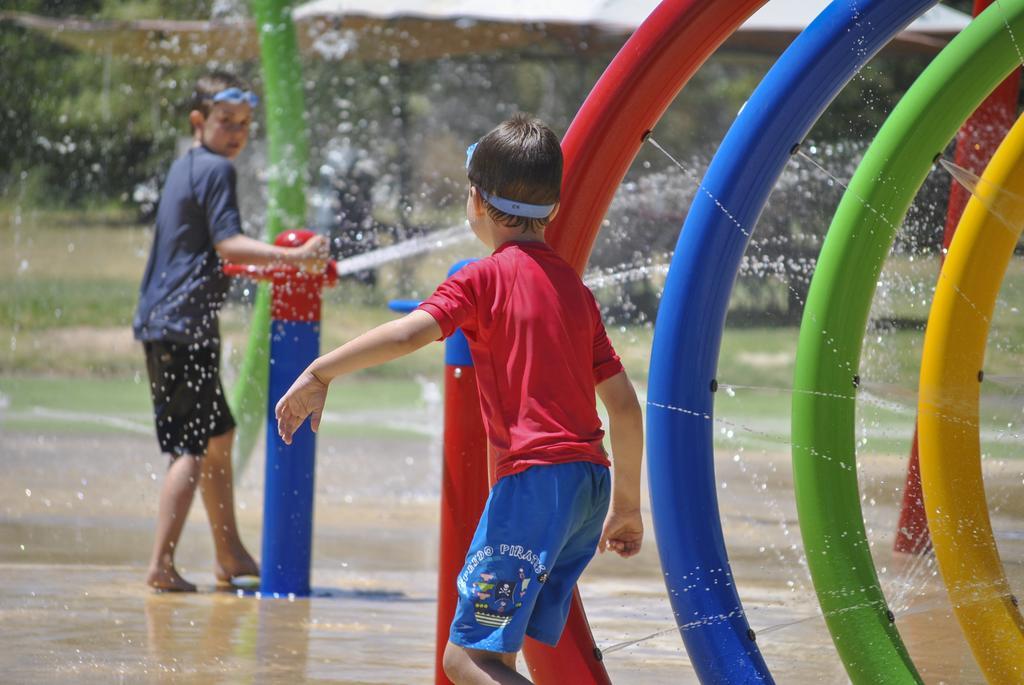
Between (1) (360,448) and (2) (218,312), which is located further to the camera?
(1) (360,448)

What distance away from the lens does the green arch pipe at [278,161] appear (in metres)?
7.75

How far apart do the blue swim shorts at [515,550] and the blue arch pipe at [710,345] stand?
1.52ft

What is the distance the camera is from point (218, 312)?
218 inches

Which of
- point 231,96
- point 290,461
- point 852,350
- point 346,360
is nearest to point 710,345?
point 852,350

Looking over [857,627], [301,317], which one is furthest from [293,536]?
[857,627]

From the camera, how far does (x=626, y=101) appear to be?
3398 millimetres

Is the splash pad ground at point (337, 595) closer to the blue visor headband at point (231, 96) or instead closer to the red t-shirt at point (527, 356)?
the red t-shirt at point (527, 356)

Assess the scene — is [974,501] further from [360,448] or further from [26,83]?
[26,83]

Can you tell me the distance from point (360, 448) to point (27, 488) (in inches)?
108

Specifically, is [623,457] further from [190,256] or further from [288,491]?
[190,256]

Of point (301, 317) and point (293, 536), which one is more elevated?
point (301, 317)

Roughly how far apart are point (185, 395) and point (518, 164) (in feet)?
9.34

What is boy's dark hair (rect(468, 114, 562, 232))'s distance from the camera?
295 centimetres

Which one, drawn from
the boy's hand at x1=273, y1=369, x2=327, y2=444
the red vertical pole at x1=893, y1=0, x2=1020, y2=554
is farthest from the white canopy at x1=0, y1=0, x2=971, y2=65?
the boy's hand at x1=273, y1=369, x2=327, y2=444
